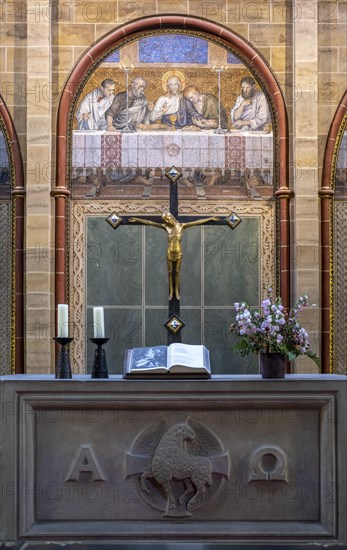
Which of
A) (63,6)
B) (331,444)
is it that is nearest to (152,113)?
(63,6)

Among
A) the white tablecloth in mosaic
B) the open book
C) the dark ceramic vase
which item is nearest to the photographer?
the open book

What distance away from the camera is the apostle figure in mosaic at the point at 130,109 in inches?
411

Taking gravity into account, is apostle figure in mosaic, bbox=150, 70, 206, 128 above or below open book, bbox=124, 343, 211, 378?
above

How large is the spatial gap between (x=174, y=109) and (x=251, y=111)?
2.96ft

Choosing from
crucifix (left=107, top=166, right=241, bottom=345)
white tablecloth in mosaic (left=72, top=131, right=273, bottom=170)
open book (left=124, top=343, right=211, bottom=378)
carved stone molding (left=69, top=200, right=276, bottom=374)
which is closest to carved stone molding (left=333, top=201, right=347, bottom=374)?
carved stone molding (left=69, top=200, right=276, bottom=374)

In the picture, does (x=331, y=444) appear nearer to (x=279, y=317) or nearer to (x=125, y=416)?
(x=279, y=317)

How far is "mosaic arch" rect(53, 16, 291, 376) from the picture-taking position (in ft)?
33.8

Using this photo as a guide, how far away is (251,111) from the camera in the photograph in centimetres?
1047

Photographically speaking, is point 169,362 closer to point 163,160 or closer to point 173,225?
point 173,225

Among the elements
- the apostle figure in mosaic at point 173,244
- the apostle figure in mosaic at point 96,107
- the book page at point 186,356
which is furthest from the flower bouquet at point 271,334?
the apostle figure in mosaic at point 96,107

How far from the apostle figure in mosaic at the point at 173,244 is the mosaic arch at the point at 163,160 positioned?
3.65 metres

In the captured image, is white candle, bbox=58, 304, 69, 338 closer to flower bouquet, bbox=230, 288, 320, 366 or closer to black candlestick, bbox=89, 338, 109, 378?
black candlestick, bbox=89, 338, 109, 378

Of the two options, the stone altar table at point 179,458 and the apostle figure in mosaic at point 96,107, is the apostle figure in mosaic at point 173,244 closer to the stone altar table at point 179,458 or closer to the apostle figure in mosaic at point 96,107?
the stone altar table at point 179,458

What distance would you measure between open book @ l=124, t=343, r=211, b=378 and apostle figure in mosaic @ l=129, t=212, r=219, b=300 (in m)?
0.56
